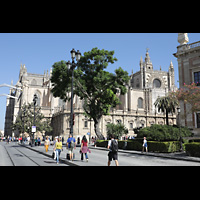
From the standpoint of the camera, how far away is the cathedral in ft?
141

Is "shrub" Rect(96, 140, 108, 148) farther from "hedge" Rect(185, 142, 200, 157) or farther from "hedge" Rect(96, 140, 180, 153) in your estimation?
"hedge" Rect(185, 142, 200, 157)

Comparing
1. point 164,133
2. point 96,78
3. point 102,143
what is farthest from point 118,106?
point 164,133

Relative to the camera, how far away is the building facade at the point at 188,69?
22.6 m

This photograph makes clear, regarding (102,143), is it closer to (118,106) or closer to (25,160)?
(25,160)

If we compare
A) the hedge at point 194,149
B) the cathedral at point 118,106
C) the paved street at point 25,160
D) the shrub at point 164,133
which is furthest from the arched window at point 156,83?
the paved street at point 25,160

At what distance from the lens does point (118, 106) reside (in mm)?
61719

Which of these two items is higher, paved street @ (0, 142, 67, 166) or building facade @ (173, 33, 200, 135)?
building facade @ (173, 33, 200, 135)

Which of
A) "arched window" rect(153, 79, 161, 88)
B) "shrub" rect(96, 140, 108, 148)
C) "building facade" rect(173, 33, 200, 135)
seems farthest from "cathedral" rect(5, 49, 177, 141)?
"building facade" rect(173, 33, 200, 135)

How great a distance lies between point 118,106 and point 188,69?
3875 centimetres

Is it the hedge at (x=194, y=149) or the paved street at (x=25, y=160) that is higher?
the hedge at (x=194, y=149)

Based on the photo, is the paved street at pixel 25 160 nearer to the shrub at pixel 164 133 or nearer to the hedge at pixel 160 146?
the hedge at pixel 160 146

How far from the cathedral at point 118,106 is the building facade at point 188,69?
18.8 m

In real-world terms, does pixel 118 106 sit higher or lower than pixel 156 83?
lower

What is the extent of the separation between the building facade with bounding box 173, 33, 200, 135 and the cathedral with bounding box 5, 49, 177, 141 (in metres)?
18.8
